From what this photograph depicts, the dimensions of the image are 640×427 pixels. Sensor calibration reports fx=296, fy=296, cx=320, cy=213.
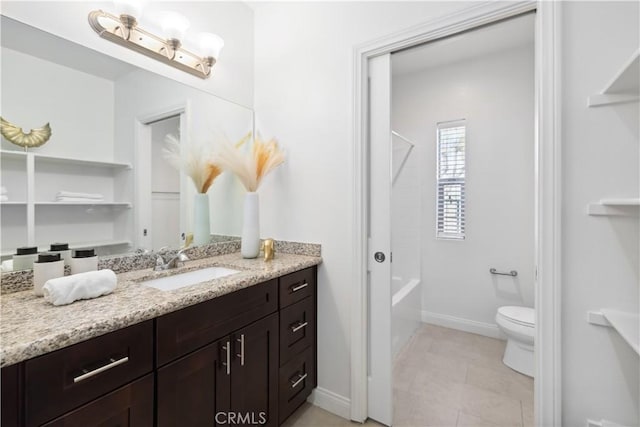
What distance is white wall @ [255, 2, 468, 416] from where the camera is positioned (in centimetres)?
171

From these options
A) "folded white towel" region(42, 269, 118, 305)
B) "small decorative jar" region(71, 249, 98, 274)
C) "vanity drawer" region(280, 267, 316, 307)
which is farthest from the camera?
"vanity drawer" region(280, 267, 316, 307)

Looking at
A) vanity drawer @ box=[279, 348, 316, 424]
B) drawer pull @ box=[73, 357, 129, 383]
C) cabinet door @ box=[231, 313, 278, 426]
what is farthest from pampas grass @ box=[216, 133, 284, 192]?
drawer pull @ box=[73, 357, 129, 383]

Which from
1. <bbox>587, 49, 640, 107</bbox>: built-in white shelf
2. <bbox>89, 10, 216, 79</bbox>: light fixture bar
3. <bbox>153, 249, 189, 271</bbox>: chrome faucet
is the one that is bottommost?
<bbox>153, 249, 189, 271</bbox>: chrome faucet

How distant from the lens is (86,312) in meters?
0.90

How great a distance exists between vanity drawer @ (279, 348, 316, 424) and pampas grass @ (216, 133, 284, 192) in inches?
41.1

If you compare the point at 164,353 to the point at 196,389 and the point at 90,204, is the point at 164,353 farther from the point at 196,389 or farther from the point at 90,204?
the point at 90,204

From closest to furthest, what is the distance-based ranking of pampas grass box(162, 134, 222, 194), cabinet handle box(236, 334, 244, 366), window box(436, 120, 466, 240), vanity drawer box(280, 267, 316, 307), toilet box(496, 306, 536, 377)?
cabinet handle box(236, 334, 244, 366)
vanity drawer box(280, 267, 316, 307)
pampas grass box(162, 134, 222, 194)
toilet box(496, 306, 536, 377)
window box(436, 120, 466, 240)

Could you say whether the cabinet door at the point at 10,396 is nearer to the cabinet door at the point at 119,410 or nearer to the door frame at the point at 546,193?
the cabinet door at the point at 119,410

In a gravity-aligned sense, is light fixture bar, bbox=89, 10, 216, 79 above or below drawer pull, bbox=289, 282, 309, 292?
above

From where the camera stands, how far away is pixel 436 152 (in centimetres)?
291

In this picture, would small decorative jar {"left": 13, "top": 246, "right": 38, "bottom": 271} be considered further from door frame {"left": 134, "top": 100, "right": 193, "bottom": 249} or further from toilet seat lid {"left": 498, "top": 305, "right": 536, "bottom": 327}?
toilet seat lid {"left": 498, "top": 305, "right": 536, "bottom": 327}

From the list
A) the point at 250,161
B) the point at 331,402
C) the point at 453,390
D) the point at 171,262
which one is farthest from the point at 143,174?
the point at 453,390

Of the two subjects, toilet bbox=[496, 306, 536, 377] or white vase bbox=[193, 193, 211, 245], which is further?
toilet bbox=[496, 306, 536, 377]

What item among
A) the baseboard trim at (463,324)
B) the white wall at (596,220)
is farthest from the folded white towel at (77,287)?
the baseboard trim at (463,324)
